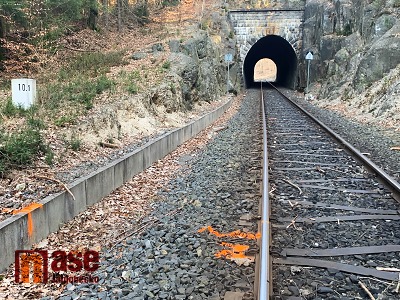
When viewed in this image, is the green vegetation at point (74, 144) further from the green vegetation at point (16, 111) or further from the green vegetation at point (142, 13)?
the green vegetation at point (142, 13)

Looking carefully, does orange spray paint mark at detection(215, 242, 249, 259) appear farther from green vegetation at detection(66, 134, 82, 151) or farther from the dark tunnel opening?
the dark tunnel opening

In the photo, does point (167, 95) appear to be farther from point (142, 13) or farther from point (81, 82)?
point (142, 13)

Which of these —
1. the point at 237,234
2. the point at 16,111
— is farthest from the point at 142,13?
the point at 237,234

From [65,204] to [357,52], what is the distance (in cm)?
2370

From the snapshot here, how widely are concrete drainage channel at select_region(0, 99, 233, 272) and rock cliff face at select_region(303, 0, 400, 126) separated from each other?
33.2 ft

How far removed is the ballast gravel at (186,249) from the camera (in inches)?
136

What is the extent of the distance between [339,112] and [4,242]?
1698cm

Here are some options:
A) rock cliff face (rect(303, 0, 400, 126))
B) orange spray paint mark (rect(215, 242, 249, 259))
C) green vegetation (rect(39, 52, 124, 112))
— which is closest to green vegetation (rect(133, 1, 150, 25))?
green vegetation (rect(39, 52, 124, 112))

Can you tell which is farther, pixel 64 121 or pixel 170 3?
pixel 170 3

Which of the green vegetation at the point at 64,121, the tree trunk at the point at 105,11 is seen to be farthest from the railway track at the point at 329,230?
the tree trunk at the point at 105,11

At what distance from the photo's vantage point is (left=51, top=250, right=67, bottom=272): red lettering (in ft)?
13.0

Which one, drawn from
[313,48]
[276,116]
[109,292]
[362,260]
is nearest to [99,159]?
[109,292]

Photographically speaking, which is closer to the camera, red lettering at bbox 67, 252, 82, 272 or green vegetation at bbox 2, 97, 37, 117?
red lettering at bbox 67, 252, 82, 272

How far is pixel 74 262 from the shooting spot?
159 inches
